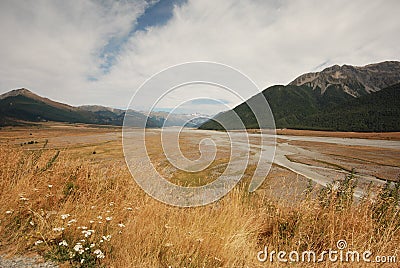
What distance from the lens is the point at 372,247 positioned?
413 centimetres

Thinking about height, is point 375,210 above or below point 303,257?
above

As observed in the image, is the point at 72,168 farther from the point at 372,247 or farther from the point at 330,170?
the point at 330,170

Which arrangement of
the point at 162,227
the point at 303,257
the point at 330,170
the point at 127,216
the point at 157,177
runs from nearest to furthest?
1. the point at 303,257
2. the point at 162,227
3. the point at 127,216
4. the point at 157,177
5. the point at 330,170

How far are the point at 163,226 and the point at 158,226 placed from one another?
0.10 meters

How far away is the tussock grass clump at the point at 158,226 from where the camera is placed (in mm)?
3613

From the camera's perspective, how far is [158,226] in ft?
14.5

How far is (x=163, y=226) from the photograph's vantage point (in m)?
4.43

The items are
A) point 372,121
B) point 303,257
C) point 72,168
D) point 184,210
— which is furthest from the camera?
point 372,121

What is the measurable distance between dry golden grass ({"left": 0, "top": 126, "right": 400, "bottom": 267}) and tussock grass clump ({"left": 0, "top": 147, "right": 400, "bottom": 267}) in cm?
2

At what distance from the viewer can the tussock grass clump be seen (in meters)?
3.61

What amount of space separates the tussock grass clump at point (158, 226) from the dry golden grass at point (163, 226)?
18mm

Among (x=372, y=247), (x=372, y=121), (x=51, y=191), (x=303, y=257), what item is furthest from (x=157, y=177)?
(x=372, y=121)

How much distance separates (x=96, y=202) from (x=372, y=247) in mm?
5864

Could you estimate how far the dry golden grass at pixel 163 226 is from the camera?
3656mm
